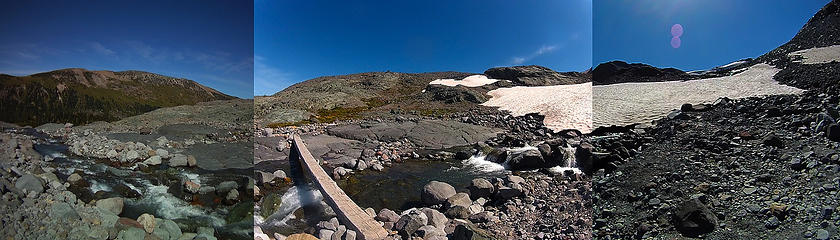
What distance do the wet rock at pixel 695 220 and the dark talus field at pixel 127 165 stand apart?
4055 millimetres

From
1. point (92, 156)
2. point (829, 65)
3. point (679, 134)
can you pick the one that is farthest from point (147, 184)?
point (829, 65)

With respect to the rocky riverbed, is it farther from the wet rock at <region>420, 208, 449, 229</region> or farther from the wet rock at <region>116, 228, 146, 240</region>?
the wet rock at <region>116, 228, 146, 240</region>

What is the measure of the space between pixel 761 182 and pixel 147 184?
18.9 feet

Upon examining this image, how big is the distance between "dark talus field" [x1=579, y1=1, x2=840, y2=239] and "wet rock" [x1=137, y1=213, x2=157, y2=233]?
13.7 feet

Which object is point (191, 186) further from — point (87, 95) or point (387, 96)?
point (387, 96)

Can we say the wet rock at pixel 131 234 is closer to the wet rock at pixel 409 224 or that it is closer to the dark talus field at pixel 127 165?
the dark talus field at pixel 127 165

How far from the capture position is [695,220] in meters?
3.45

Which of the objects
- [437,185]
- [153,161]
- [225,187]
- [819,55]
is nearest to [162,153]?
[153,161]

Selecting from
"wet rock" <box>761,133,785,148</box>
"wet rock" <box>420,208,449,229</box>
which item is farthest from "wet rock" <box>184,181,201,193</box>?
"wet rock" <box>761,133,785,148</box>

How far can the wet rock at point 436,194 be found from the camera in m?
6.11

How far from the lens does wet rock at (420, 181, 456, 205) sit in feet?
20.0

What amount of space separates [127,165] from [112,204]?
1.03 feet

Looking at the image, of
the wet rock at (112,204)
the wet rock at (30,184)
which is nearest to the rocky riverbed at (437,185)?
the wet rock at (112,204)

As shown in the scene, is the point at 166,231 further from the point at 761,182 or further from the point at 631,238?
the point at 761,182
